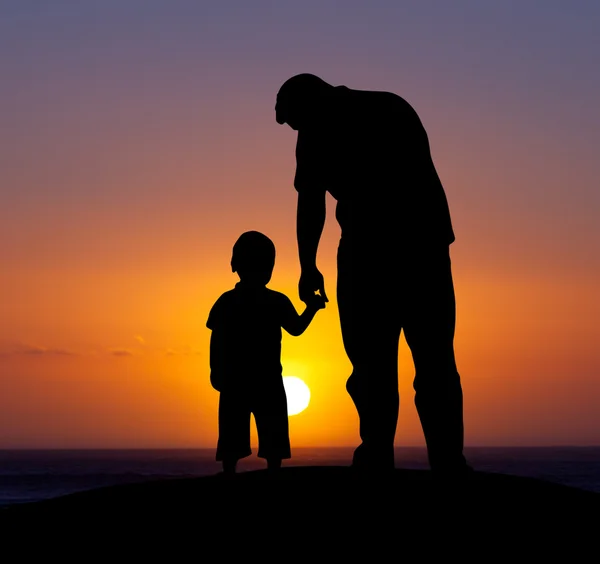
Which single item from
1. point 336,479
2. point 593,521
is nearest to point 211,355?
point 336,479

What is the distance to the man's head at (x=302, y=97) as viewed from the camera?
30.6 feet

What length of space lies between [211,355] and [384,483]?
101 inches

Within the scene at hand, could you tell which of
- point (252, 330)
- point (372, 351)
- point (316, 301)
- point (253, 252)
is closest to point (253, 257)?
point (253, 252)

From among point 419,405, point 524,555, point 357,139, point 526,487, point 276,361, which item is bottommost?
point 524,555

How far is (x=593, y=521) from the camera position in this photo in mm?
8719

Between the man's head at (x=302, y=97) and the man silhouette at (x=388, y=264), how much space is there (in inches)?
0.7

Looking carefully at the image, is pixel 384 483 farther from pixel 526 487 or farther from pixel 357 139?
pixel 357 139

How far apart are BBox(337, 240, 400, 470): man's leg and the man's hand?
30 cm

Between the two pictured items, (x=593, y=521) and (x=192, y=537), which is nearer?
Result: (x=192, y=537)

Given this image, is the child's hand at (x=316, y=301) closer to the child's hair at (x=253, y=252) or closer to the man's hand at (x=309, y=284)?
the man's hand at (x=309, y=284)

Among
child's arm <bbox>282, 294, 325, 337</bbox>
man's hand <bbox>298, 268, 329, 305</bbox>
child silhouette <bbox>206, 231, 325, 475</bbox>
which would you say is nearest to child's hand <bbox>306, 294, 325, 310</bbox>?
man's hand <bbox>298, 268, 329, 305</bbox>

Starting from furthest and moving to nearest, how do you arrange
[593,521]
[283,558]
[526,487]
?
[526,487]
[593,521]
[283,558]

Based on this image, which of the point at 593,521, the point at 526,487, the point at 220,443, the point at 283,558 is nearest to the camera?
the point at 283,558

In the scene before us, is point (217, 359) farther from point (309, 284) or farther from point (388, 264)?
point (388, 264)
